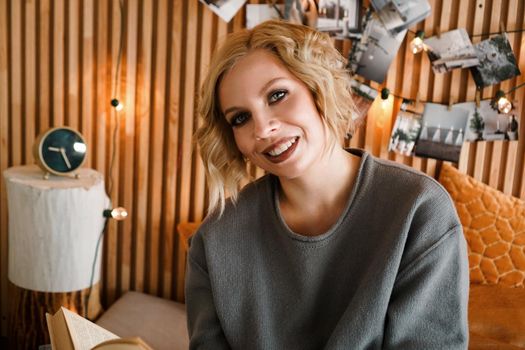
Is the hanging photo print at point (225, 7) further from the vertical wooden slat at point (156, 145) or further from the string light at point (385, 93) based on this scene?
the string light at point (385, 93)

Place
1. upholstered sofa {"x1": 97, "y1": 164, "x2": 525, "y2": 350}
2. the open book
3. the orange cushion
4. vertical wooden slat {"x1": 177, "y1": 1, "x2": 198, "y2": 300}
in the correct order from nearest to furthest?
the open book
upholstered sofa {"x1": 97, "y1": 164, "x2": 525, "y2": 350}
the orange cushion
vertical wooden slat {"x1": 177, "y1": 1, "x2": 198, "y2": 300}

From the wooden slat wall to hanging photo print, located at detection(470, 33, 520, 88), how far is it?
0.22ft

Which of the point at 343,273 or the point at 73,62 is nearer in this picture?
the point at 343,273

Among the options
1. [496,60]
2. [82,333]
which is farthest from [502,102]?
[82,333]

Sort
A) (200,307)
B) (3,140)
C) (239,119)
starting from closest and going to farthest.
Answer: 1. (239,119)
2. (200,307)
3. (3,140)

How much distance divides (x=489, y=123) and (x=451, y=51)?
1.17 feet

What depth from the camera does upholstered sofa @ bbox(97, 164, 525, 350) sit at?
1.62 metres

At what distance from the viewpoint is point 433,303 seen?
3.48ft

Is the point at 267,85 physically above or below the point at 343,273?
above

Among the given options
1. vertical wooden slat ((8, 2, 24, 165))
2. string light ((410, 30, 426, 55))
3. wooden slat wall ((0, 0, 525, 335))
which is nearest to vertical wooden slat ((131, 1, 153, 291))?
wooden slat wall ((0, 0, 525, 335))

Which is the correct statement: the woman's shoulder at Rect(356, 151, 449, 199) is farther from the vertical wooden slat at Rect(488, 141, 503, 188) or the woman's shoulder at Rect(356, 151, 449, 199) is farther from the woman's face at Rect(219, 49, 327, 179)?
the vertical wooden slat at Rect(488, 141, 503, 188)

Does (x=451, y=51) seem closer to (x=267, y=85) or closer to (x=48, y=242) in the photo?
(x=267, y=85)

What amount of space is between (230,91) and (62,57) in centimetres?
153

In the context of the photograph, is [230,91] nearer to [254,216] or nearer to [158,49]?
[254,216]
